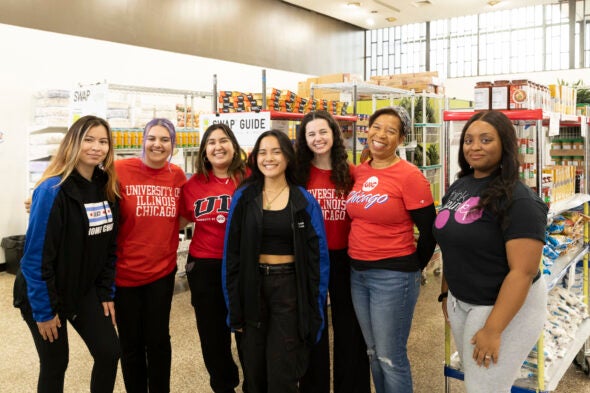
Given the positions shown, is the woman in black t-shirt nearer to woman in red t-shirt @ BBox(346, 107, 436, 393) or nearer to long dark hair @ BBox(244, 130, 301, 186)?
woman in red t-shirt @ BBox(346, 107, 436, 393)

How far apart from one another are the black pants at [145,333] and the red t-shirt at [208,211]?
0.78 ft

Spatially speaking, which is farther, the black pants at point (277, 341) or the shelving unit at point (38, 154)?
the shelving unit at point (38, 154)

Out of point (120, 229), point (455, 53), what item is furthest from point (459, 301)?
point (455, 53)

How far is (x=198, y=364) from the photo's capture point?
370 centimetres

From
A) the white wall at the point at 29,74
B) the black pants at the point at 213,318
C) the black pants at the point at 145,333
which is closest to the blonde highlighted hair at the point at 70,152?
the black pants at the point at 145,333

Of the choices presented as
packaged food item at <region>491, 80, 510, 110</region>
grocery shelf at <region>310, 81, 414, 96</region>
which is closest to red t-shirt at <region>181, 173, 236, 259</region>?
packaged food item at <region>491, 80, 510, 110</region>

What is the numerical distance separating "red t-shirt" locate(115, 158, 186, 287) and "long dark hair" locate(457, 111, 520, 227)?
1.56m

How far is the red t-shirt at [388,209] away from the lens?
2334 millimetres

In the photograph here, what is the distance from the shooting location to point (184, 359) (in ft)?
12.4

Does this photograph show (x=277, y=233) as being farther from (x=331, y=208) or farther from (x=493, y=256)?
(x=493, y=256)

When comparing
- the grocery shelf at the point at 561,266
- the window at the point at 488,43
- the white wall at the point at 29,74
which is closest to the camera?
the grocery shelf at the point at 561,266

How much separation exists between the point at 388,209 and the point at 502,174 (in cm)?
57

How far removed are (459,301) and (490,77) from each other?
41.6 feet

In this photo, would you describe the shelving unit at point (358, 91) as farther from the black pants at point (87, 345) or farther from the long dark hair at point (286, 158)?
the black pants at point (87, 345)
